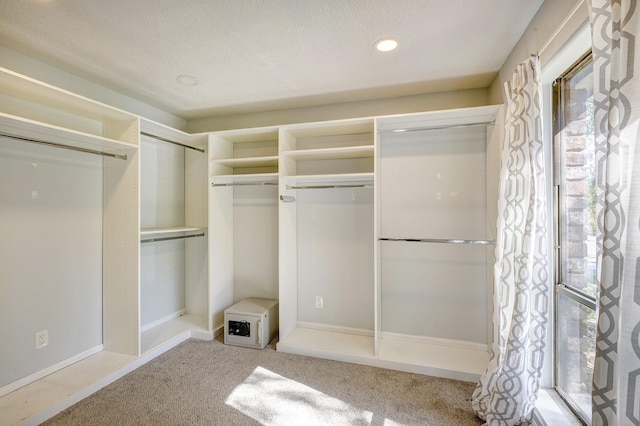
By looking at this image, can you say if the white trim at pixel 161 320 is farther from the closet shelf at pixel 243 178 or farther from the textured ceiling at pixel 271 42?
the textured ceiling at pixel 271 42

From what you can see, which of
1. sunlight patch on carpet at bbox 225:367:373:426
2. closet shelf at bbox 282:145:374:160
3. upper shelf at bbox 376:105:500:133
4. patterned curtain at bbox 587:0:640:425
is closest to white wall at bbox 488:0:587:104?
upper shelf at bbox 376:105:500:133

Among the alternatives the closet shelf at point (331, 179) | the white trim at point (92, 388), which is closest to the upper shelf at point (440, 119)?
the closet shelf at point (331, 179)

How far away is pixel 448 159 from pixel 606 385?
6.98 feet

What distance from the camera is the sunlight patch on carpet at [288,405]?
186 centimetres

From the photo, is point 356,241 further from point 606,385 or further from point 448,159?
point 606,385

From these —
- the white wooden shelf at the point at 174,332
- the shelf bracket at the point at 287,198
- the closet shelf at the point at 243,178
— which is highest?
the closet shelf at the point at 243,178

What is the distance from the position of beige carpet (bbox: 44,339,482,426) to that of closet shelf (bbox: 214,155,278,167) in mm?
1824

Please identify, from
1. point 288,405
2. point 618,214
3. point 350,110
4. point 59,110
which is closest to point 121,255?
point 59,110

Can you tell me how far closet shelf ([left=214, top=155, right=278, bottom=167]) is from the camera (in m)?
2.80

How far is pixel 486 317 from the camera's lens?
264cm

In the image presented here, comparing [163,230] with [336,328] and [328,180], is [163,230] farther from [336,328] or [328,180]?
[336,328]

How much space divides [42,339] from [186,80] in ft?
7.56

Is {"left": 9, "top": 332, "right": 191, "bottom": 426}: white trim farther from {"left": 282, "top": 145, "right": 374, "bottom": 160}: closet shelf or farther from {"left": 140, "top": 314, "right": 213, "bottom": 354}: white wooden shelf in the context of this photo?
{"left": 282, "top": 145, "right": 374, "bottom": 160}: closet shelf

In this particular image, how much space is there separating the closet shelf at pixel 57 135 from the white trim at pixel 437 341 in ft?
9.54
